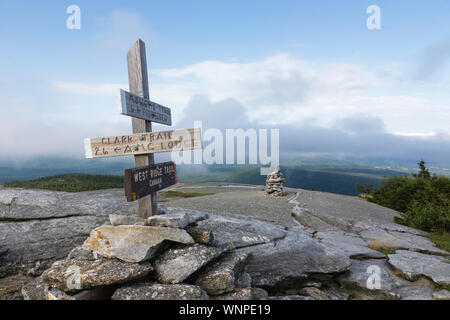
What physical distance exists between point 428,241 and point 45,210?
67.3 feet

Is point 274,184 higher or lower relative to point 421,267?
higher

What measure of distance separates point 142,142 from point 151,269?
11.7 feet

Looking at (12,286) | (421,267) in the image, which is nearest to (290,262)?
(421,267)

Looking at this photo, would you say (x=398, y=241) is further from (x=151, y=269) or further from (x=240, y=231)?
(x=151, y=269)

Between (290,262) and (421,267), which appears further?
(421,267)

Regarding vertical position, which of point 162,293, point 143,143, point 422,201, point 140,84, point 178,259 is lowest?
point 422,201

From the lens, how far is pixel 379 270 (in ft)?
29.7

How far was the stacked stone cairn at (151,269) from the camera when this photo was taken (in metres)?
5.36

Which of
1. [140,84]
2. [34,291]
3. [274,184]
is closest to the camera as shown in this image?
[34,291]

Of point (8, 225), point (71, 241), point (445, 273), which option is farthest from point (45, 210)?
point (445, 273)

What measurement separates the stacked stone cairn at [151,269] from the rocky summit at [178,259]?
0.02 m

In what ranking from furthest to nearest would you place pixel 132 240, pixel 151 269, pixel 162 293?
1. pixel 132 240
2. pixel 151 269
3. pixel 162 293

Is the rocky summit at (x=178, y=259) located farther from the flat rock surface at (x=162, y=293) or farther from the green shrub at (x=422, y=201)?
the green shrub at (x=422, y=201)

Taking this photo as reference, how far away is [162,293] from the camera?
5.31 m
